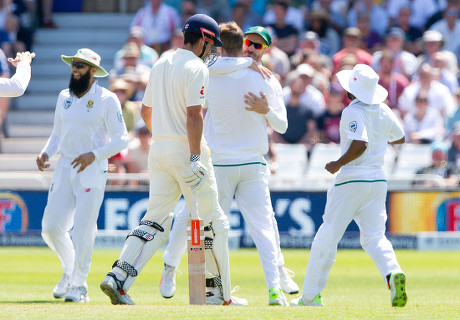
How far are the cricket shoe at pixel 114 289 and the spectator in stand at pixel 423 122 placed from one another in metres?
9.86

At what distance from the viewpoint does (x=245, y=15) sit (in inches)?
779

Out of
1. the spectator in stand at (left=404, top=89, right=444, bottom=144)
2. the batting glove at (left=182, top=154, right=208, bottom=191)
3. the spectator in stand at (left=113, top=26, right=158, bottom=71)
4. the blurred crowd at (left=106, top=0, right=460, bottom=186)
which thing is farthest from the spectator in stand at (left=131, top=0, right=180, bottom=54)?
the batting glove at (left=182, top=154, right=208, bottom=191)

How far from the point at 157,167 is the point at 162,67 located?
79cm

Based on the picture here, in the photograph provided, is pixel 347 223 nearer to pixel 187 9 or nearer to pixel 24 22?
pixel 187 9

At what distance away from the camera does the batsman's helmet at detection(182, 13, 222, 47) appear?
754 cm

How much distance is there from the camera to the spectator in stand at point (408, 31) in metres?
19.2

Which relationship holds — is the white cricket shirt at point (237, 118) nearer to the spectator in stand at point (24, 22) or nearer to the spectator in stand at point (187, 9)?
the spectator in stand at point (187, 9)

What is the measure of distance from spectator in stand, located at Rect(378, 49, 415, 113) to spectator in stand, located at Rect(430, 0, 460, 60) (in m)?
1.90

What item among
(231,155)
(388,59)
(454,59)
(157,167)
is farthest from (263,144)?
(454,59)

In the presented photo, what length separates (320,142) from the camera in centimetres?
1686

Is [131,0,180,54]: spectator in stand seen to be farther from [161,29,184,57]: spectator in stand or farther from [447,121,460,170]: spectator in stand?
[447,121,460,170]: spectator in stand

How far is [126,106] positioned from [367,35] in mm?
5421

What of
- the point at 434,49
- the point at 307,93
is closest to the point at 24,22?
the point at 307,93

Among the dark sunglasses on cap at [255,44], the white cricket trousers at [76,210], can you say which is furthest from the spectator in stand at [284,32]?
the white cricket trousers at [76,210]
